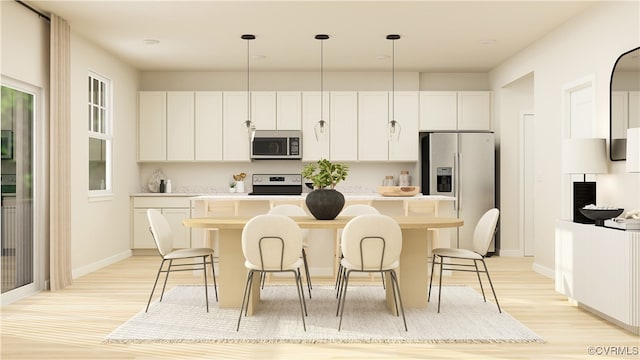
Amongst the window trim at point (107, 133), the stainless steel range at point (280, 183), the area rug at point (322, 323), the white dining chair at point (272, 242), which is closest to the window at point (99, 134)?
the window trim at point (107, 133)

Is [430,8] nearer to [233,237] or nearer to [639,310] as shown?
[233,237]

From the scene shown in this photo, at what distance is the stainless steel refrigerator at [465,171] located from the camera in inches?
311

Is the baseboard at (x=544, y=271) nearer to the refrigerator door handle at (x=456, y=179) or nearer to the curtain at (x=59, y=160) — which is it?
the refrigerator door handle at (x=456, y=179)

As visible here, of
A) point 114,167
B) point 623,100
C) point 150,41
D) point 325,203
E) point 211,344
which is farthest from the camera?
point 114,167

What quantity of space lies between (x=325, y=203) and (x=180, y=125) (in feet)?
14.4

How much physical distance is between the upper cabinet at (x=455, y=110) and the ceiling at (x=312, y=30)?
44cm

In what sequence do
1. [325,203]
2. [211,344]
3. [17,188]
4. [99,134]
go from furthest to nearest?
[99,134] < [17,188] < [325,203] < [211,344]

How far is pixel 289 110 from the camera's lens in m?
8.30

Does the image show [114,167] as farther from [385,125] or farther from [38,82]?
[385,125]

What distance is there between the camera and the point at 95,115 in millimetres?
6938

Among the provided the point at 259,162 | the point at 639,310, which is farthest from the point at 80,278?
the point at 639,310

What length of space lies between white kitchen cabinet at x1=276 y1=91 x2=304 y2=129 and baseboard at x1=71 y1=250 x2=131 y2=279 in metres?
2.69

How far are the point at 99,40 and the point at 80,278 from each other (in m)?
2.63

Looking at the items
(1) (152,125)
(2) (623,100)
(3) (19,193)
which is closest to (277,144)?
(1) (152,125)
